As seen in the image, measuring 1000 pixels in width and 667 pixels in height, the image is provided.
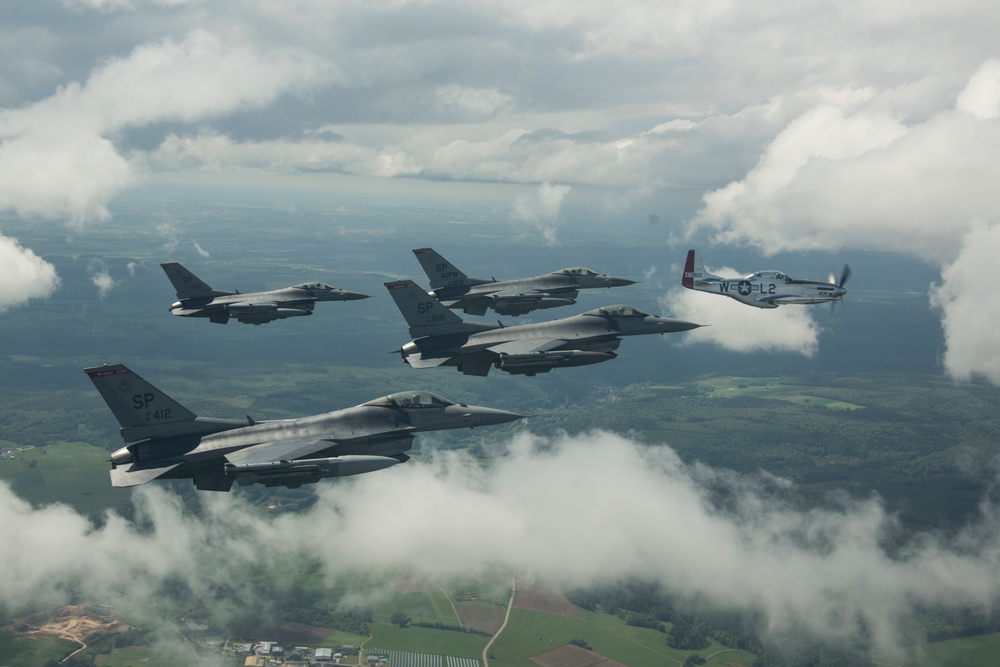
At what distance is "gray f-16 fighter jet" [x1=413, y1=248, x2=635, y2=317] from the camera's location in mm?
78688

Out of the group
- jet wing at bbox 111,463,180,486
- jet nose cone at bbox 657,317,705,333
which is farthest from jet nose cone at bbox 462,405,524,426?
jet nose cone at bbox 657,317,705,333

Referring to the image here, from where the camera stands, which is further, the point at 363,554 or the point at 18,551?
the point at 363,554

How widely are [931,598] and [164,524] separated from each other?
638 ft

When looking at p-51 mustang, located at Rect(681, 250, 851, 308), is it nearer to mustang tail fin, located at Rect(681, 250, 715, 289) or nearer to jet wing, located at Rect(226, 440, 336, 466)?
mustang tail fin, located at Rect(681, 250, 715, 289)

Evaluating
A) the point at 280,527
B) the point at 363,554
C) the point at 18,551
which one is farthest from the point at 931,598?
the point at 18,551

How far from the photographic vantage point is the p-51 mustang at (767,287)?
225ft

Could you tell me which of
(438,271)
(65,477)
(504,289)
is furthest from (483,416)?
(65,477)

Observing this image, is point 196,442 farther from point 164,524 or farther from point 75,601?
point 164,524

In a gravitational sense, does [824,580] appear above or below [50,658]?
below

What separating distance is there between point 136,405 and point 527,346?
31.9 metres

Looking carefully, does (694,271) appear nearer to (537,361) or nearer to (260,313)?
(537,361)

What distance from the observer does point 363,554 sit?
164 meters

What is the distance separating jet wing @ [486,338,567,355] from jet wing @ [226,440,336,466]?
19.5 metres

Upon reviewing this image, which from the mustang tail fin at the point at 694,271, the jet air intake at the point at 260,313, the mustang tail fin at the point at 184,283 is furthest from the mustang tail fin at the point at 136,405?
the mustang tail fin at the point at 694,271
